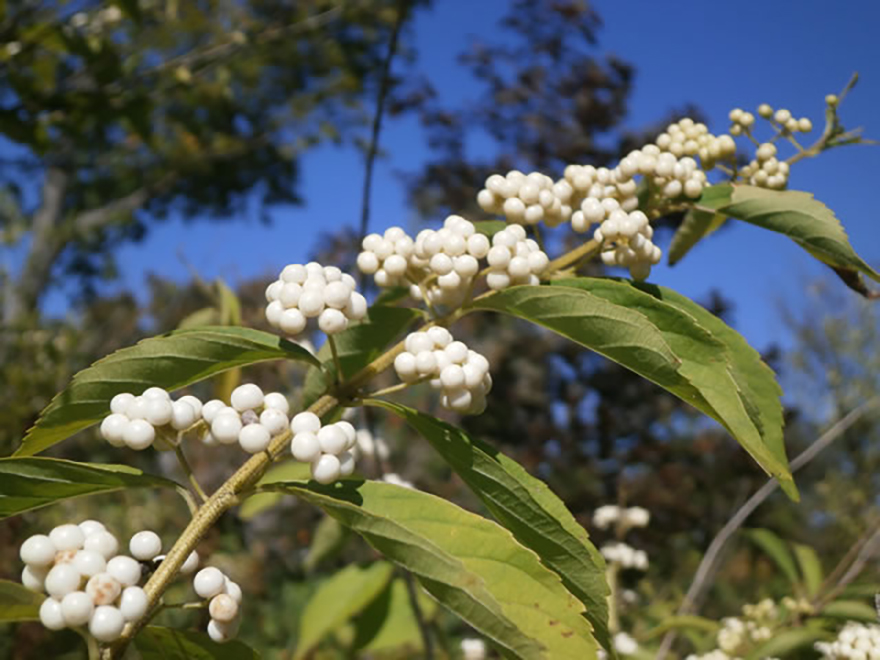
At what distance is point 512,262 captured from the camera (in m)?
0.82

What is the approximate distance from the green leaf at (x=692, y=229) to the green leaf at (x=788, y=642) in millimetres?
940

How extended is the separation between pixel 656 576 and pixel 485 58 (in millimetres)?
4622

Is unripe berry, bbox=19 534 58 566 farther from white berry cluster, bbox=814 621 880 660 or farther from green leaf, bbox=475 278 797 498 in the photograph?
white berry cluster, bbox=814 621 880 660

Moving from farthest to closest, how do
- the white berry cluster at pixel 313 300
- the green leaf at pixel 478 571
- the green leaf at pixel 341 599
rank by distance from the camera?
the green leaf at pixel 341 599
the white berry cluster at pixel 313 300
the green leaf at pixel 478 571

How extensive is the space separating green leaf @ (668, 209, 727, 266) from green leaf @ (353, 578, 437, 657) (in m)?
1.22

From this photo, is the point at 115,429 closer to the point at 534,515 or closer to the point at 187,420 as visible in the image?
the point at 187,420

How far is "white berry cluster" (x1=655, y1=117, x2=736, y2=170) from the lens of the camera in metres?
1.05

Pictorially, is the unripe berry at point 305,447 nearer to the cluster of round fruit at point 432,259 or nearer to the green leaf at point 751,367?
the cluster of round fruit at point 432,259

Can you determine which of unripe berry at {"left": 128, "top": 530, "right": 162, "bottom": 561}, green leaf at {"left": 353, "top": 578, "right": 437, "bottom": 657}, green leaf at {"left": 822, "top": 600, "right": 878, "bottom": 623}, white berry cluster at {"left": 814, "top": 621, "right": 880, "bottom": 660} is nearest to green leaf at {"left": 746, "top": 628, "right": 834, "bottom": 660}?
green leaf at {"left": 822, "top": 600, "right": 878, "bottom": 623}

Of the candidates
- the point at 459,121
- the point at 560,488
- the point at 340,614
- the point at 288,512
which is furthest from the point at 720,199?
the point at 459,121

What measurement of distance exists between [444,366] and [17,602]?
1.44ft

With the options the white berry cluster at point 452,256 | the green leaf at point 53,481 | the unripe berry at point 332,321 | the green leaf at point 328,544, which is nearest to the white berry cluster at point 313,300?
the unripe berry at point 332,321

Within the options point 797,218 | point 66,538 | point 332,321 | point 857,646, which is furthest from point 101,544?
point 857,646

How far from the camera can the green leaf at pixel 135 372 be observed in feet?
2.48
